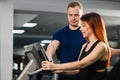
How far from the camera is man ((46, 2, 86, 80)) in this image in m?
2.54

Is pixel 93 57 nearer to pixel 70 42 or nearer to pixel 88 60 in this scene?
pixel 88 60

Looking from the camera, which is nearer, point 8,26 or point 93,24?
point 93,24

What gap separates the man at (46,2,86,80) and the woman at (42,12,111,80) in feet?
1.19

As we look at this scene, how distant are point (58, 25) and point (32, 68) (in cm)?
745

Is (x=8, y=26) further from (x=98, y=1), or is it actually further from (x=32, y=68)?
(x=32, y=68)

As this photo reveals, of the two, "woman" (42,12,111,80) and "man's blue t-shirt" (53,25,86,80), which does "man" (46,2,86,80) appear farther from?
"woman" (42,12,111,80)

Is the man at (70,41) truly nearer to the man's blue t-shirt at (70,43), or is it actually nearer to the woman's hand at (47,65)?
the man's blue t-shirt at (70,43)

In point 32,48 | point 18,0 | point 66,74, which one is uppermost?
point 18,0

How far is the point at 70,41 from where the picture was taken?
257 cm

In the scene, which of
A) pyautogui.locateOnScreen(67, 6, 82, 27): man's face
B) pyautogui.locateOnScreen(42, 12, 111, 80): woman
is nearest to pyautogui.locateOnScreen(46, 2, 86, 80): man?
pyautogui.locateOnScreen(67, 6, 82, 27): man's face

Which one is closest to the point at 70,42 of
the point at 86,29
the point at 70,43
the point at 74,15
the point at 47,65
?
the point at 70,43

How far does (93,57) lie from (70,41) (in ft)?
1.74

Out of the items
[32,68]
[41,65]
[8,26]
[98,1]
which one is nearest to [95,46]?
[41,65]

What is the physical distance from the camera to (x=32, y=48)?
214 centimetres
